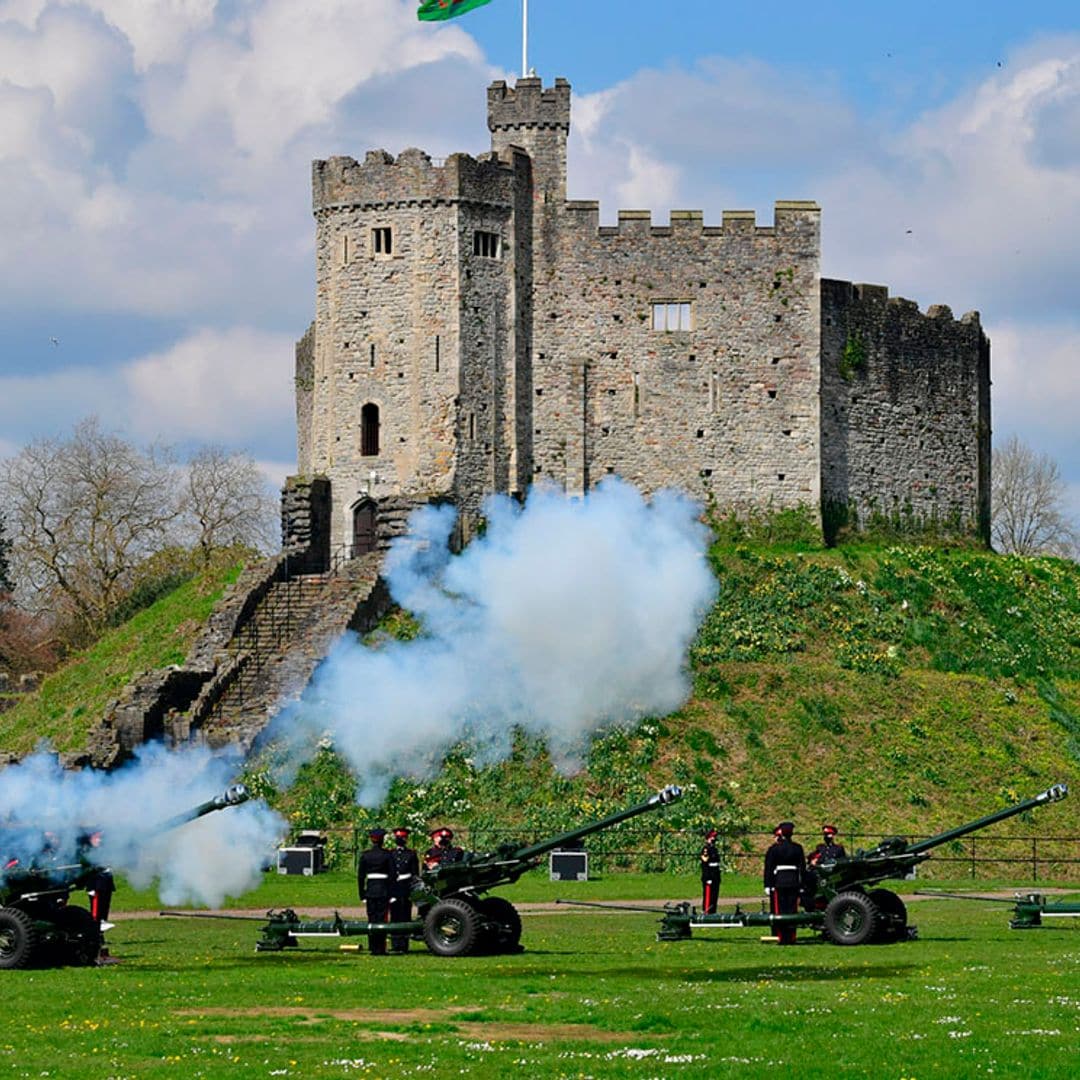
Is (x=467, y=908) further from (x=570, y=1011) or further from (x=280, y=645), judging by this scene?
(x=280, y=645)

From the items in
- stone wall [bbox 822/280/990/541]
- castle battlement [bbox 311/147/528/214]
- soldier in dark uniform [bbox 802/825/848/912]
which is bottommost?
soldier in dark uniform [bbox 802/825/848/912]

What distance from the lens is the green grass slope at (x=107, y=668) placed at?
64562mm

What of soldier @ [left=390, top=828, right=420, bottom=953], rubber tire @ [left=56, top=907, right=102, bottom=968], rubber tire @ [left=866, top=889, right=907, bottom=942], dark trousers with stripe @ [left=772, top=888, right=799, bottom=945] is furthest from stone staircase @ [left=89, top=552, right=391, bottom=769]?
rubber tire @ [left=866, top=889, right=907, bottom=942]

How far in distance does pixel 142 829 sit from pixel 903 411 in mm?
38817

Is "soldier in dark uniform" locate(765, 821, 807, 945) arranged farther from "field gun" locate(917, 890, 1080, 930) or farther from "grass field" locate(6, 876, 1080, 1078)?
"field gun" locate(917, 890, 1080, 930)

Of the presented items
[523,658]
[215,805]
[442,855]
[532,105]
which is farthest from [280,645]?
[442,855]

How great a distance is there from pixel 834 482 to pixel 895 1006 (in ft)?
148

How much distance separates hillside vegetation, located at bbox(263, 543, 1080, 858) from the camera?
54.9m

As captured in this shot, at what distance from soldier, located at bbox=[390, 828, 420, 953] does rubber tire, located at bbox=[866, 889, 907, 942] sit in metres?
6.92

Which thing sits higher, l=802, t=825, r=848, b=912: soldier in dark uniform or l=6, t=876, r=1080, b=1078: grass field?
l=802, t=825, r=848, b=912: soldier in dark uniform

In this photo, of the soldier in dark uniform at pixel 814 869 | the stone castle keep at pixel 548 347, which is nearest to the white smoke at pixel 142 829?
the soldier in dark uniform at pixel 814 869

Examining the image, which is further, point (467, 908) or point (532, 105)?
point (532, 105)

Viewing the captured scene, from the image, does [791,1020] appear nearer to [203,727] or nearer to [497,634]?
[497,634]

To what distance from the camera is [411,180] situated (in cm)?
6744
